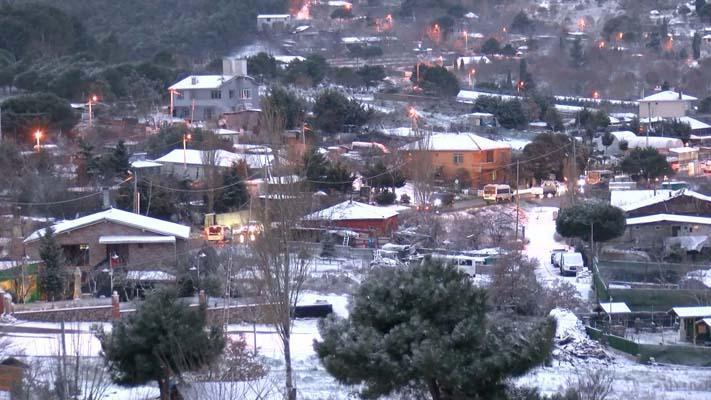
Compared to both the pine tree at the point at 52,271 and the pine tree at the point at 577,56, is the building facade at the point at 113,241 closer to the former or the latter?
the pine tree at the point at 52,271

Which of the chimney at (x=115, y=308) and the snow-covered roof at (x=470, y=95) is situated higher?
the snow-covered roof at (x=470, y=95)

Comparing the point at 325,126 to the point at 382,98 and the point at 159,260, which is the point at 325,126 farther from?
the point at 159,260

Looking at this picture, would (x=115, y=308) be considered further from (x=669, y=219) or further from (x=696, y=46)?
(x=696, y=46)

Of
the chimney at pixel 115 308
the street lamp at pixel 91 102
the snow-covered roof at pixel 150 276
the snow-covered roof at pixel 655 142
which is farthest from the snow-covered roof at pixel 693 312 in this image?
the street lamp at pixel 91 102

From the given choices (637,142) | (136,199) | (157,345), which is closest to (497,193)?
(136,199)

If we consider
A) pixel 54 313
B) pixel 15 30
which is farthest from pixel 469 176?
pixel 15 30
